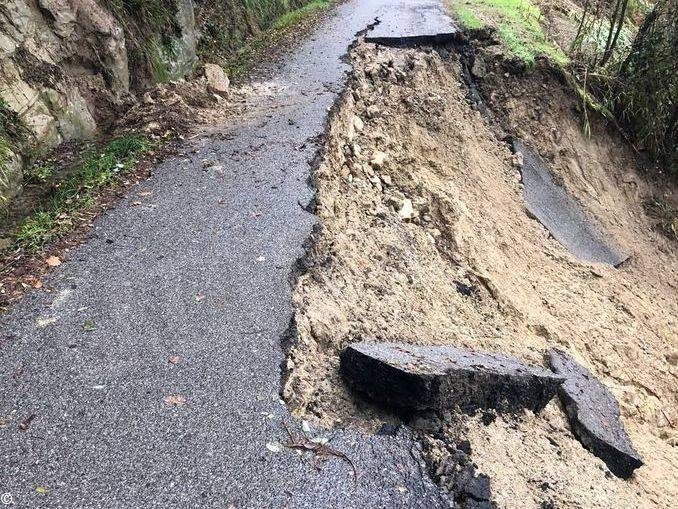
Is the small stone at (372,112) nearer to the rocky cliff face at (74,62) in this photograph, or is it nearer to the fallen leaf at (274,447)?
the rocky cliff face at (74,62)

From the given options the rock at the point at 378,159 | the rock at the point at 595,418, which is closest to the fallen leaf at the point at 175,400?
the rock at the point at 595,418

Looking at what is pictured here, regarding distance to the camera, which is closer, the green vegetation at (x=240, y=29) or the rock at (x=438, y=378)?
the rock at (x=438, y=378)

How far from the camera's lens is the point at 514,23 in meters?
10.2

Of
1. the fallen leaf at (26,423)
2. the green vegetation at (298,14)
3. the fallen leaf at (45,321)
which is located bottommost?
the fallen leaf at (45,321)

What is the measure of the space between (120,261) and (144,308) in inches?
26.8

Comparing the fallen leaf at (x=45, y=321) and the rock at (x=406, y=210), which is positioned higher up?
the fallen leaf at (x=45, y=321)

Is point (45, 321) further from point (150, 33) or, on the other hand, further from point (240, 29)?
point (240, 29)

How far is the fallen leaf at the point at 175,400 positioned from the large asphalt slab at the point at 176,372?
0.02 m

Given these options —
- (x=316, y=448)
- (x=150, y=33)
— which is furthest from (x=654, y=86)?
(x=316, y=448)

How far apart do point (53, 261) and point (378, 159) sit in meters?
3.56

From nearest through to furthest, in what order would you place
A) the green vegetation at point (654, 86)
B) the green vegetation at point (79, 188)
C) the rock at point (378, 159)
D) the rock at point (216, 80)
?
the green vegetation at point (79, 188)
the rock at point (378, 159)
the rock at point (216, 80)
the green vegetation at point (654, 86)

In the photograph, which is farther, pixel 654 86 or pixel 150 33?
pixel 654 86

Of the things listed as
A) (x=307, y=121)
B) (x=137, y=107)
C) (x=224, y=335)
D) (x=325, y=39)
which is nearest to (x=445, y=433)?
(x=224, y=335)

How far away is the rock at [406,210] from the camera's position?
5.76m
